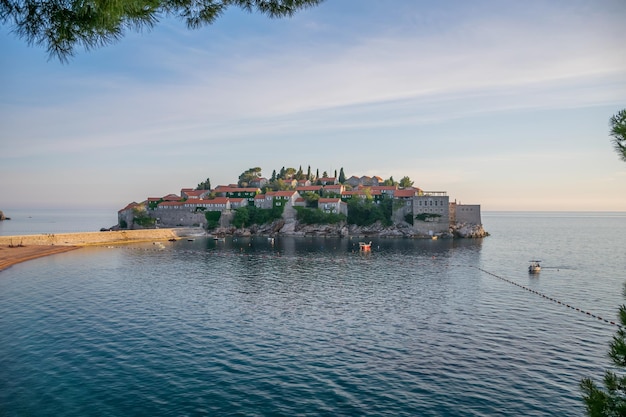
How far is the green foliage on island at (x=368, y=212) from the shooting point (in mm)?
118500

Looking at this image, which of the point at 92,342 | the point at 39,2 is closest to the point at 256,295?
the point at 92,342

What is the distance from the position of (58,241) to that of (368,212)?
79221mm

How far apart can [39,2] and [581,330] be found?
37.6 meters

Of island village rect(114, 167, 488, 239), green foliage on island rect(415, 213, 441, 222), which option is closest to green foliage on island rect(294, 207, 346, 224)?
island village rect(114, 167, 488, 239)

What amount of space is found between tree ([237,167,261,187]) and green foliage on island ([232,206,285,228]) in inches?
1405

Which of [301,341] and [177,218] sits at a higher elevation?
[177,218]

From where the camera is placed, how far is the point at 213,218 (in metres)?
124

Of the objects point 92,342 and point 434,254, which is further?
point 434,254

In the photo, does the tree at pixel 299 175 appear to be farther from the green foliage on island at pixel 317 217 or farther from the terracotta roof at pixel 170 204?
the terracotta roof at pixel 170 204

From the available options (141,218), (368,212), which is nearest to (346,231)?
(368,212)

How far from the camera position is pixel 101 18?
10.5 meters

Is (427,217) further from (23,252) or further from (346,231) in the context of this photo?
(23,252)

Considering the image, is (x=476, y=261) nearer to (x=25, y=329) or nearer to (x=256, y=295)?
(x=256, y=295)

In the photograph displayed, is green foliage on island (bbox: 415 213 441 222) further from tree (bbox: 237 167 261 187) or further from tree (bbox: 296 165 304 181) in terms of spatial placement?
tree (bbox: 237 167 261 187)
